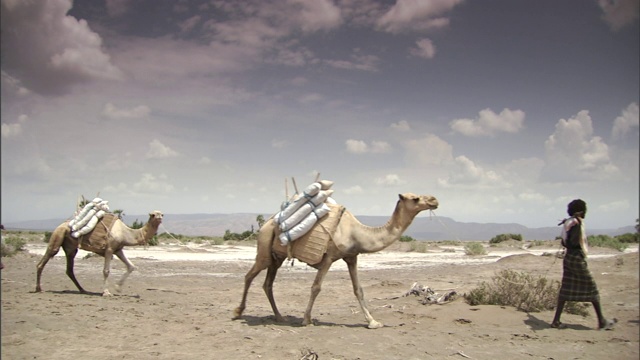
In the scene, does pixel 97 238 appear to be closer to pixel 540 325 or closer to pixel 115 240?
pixel 115 240

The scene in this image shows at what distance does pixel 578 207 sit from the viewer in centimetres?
900

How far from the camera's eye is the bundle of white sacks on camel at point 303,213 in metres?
8.97

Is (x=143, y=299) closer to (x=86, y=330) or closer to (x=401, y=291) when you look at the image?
(x=86, y=330)

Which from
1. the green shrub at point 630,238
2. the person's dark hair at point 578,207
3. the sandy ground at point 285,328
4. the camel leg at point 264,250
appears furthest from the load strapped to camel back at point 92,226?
the green shrub at point 630,238

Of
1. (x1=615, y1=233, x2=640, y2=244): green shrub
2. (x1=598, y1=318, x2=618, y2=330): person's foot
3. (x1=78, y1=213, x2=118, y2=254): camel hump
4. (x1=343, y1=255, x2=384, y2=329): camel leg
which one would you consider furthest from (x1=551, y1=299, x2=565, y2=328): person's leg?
(x1=615, y1=233, x2=640, y2=244): green shrub

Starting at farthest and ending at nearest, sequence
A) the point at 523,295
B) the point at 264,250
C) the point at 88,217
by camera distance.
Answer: the point at 88,217 < the point at 523,295 < the point at 264,250

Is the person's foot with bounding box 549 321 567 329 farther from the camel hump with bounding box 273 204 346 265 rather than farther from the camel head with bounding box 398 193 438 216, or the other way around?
the camel hump with bounding box 273 204 346 265

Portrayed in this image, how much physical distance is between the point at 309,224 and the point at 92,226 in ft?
24.2

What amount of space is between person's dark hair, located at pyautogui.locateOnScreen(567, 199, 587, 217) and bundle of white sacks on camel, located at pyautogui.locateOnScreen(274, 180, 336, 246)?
16.1ft

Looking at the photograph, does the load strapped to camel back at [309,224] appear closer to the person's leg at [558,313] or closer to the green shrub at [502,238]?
the person's leg at [558,313]

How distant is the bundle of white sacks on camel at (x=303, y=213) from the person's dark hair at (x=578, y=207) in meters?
4.92

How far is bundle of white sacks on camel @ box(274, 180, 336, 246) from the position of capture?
8.97m

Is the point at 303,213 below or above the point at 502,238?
above

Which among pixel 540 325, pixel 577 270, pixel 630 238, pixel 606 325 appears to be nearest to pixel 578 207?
pixel 577 270
